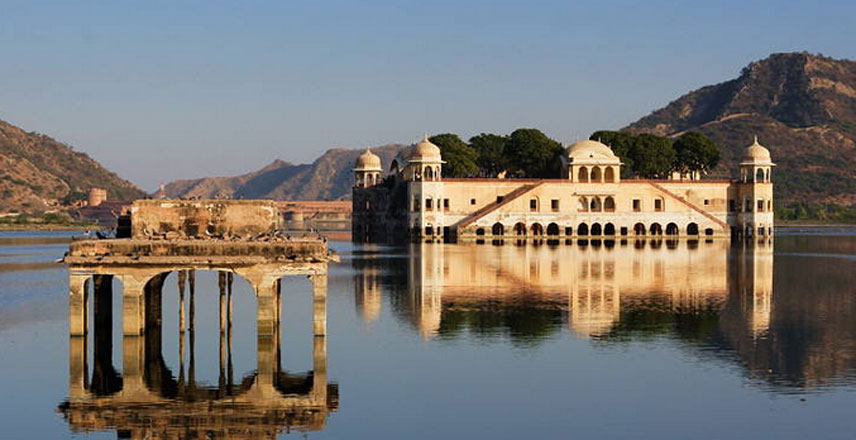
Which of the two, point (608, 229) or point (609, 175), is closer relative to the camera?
point (608, 229)

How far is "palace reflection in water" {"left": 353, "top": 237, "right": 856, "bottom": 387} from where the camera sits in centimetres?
3512

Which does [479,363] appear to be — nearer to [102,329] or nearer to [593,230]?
[102,329]

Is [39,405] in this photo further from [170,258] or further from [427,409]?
[427,409]

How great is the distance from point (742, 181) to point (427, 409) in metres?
94.5

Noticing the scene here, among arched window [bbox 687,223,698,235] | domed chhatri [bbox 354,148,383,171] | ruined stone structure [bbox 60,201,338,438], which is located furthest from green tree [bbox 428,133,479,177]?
ruined stone structure [bbox 60,201,338,438]

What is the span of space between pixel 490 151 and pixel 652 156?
17.6 m

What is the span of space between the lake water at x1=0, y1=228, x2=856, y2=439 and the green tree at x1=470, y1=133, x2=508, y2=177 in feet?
221

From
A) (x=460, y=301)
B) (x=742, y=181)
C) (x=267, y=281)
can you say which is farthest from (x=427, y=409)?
(x=742, y=181)

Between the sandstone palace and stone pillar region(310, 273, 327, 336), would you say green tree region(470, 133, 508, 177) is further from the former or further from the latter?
stone pillar region(310, 273, 327, 336)

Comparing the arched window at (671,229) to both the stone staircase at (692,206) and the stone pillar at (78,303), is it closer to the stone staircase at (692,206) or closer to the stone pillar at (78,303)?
the stone staircase at (692,206)

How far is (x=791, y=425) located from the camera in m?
24.1

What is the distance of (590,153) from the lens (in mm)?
110188

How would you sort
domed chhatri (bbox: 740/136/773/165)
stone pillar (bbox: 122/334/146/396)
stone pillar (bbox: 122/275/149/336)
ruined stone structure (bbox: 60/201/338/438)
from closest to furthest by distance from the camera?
ruined stone structure (bbox: 60/201/338/438) < stone pillar (bbox: 122/334/146/396) < stone pillar (bbox: 122/275/149/336) < domed chhatri (bbox: 740/136/773/165)

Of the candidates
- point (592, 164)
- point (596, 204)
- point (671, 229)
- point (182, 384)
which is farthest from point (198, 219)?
point (671, 229)
